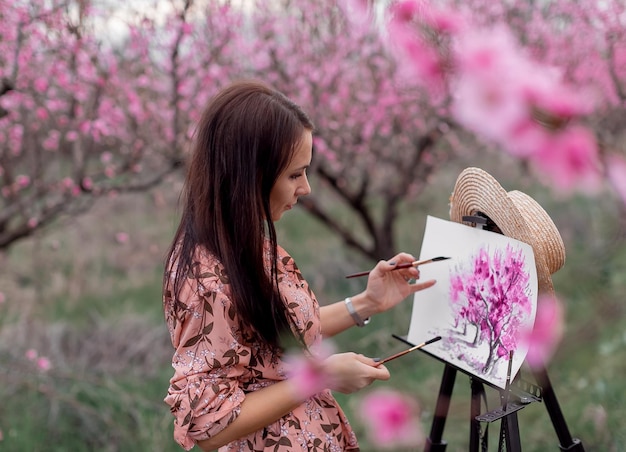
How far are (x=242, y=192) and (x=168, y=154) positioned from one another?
→ 2424 mm

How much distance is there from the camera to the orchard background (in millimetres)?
3135

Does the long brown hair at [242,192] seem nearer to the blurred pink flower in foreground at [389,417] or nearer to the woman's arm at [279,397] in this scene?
the woman's arm at [279,397]

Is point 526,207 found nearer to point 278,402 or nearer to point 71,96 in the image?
point 278,402

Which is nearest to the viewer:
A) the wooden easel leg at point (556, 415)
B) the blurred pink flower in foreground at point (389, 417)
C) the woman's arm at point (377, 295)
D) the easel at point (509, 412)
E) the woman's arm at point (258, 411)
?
the blurred pink flower in foreground at point (389, 417)

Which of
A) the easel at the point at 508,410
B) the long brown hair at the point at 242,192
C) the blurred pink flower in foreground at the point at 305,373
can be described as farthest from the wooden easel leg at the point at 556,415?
the long brown hair at the point at 242,192

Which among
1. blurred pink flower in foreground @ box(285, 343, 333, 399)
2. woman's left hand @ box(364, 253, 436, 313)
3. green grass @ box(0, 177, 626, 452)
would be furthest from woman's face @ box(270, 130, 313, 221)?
green grass @ box(0, 177, 626, 452)

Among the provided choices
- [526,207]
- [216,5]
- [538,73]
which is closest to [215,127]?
[526,207]

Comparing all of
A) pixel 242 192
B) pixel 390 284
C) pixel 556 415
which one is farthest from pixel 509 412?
pixel 242 192

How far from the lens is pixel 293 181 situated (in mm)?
1415

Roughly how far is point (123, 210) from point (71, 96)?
15.2ft

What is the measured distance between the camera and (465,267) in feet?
5.68

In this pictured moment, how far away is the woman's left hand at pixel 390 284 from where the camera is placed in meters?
1.78

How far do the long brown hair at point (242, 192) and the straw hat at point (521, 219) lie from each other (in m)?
0.49

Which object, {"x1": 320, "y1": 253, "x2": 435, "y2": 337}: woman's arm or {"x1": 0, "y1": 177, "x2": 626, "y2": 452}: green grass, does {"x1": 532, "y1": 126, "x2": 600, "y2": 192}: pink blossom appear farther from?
{"x1": 320, "y1": 253, "x2": 435, "y2": 337}: woman's arm
